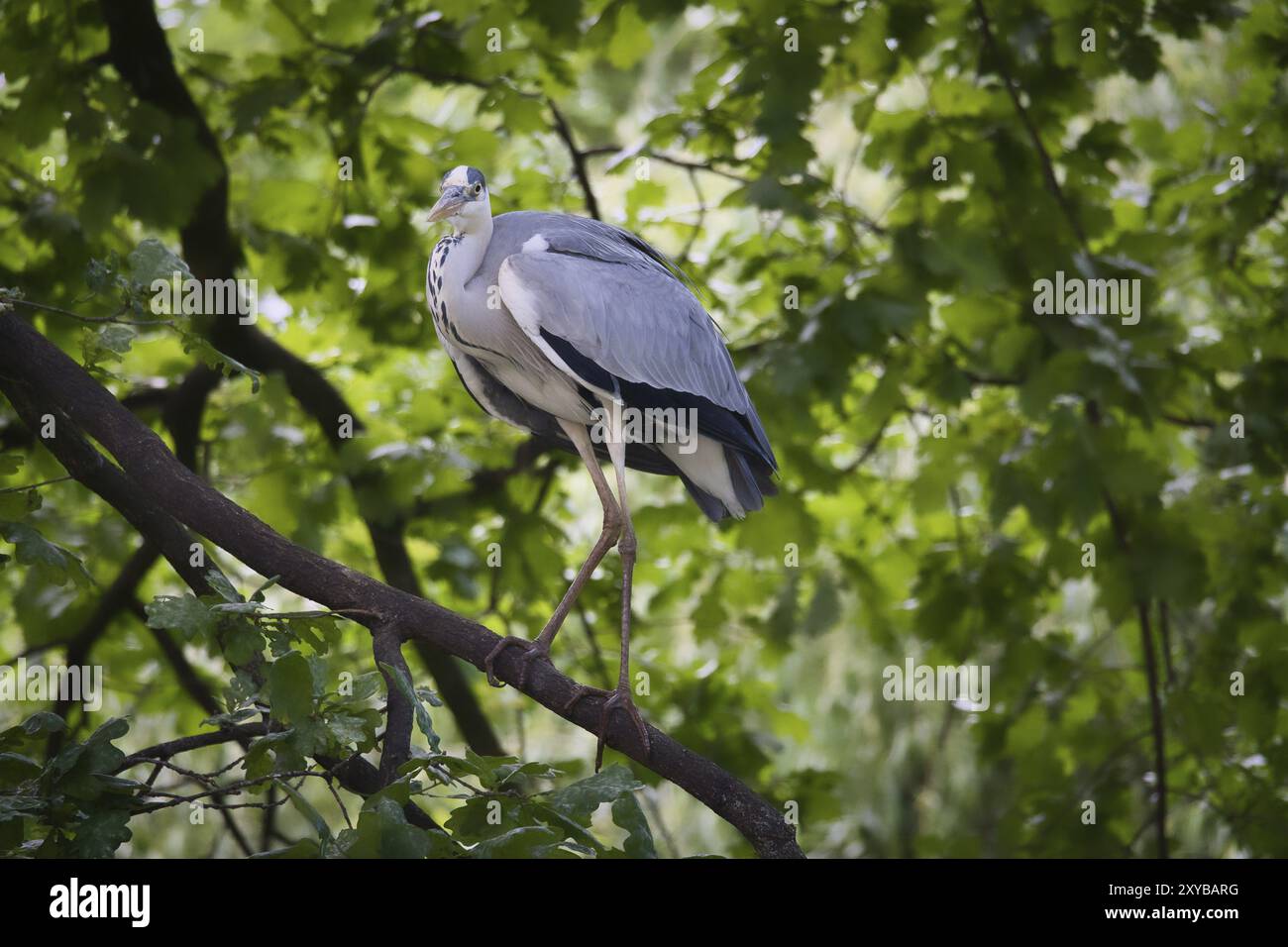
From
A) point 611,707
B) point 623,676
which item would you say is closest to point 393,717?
point 611,707

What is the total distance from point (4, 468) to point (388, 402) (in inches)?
115

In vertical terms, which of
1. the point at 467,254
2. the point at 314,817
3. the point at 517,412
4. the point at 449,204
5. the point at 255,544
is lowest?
the point at 314,817

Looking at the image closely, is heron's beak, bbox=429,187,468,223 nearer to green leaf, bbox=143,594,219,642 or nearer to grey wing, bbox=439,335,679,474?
grey wing, bbox=439,335,679,474

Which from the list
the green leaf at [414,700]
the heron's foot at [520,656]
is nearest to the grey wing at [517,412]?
the heron's foot at [520,656]

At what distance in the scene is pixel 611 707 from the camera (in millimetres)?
2461

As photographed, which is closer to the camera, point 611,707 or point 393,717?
point 393,717

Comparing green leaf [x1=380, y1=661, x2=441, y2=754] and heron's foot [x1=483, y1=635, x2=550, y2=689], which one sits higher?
heron's foot [x1=483, y1=635, x2=550, y2=689]

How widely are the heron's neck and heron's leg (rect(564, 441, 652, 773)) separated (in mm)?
497

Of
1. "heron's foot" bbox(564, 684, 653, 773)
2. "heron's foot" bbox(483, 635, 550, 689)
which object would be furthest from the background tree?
"heron's foot" bbox(483, 635, 550, 689)

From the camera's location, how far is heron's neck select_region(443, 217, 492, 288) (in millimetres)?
2783

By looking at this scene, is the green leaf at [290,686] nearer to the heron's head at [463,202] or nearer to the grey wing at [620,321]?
the grey wing at [620,321]

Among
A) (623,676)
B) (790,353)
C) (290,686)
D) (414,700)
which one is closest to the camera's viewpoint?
(290,686)

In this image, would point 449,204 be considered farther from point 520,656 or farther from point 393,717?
point 393,717

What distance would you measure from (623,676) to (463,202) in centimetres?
109
